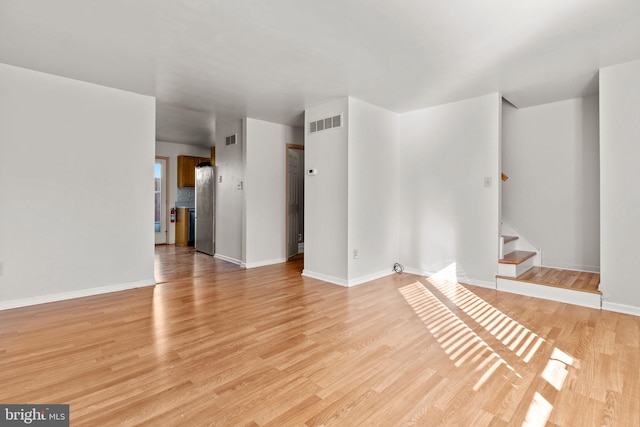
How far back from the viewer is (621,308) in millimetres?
3266

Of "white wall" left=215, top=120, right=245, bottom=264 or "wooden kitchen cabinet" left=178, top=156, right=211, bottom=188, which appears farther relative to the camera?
"wooden kitchen cabinet" left=178, top=156, right=211, bottom=188

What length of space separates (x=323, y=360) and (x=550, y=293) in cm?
304

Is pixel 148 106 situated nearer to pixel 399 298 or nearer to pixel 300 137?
pixel 300 137

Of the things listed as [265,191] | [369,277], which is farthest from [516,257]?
[265,191]

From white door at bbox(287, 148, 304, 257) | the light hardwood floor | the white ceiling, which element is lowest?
the light hardwood floor

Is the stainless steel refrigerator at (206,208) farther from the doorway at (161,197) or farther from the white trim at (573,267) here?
the white trim at (573,267)

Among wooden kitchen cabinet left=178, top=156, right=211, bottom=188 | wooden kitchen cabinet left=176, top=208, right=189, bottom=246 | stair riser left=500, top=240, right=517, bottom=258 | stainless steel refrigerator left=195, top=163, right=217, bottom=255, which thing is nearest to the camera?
stair riser left=500, top=240, right=517, bottom=258

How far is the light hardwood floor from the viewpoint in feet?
5.70

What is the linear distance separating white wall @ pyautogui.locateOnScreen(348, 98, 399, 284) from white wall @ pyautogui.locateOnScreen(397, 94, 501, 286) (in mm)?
216

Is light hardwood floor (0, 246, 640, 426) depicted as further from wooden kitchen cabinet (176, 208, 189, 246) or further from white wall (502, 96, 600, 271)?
wooden kitchen cabinet (176, 208, 189, 246)

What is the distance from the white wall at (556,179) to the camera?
14.6ft

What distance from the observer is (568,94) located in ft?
14.0

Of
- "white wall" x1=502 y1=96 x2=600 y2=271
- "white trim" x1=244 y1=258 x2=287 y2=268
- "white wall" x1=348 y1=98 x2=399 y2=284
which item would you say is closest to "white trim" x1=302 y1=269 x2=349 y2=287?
"white wall" x1=348 y1=98 x2=399 y2=284

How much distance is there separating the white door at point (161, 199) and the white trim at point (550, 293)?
7.67m
